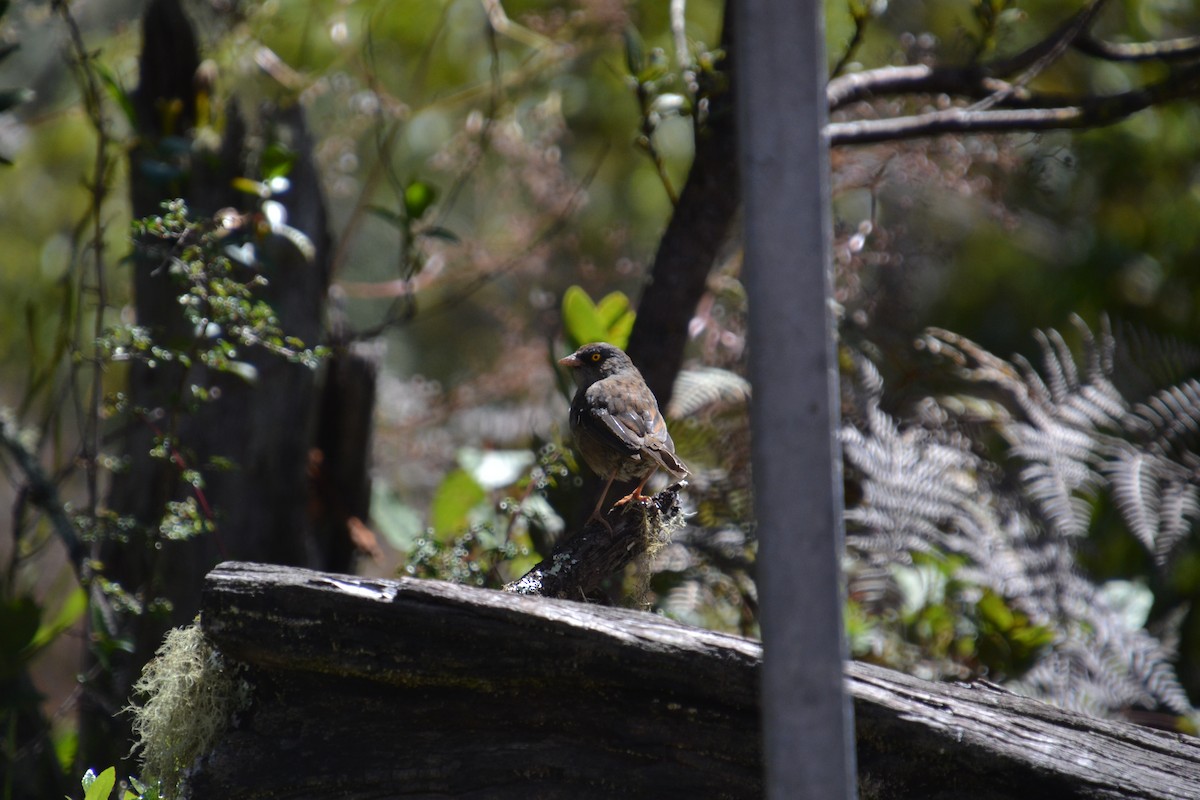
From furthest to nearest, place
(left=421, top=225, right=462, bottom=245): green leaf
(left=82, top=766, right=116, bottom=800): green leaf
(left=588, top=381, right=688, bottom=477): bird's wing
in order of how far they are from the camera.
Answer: (left=421, top=225, right=462, bottom=245): green leaf → (left=588, top=381, right=688, bottom=477): bird's wing → (left=82, top=766, right=116, bottom=800): green leaf

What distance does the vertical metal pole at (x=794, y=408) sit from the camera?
55.1 inches

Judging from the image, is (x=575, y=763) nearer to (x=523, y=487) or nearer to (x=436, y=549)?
(x=436, y=549)

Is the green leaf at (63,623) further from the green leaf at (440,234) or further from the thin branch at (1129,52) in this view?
the thin branch at (1129,52)

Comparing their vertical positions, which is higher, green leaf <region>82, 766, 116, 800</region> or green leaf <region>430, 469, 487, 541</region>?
green leaf <region>430, 469, 487, 541</region>

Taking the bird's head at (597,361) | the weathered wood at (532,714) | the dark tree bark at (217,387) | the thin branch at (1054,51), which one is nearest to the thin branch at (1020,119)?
the thin branch at (1054,51)

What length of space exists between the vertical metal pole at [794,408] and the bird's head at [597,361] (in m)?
2.04

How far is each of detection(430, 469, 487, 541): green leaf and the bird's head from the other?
131cm

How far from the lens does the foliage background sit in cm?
435

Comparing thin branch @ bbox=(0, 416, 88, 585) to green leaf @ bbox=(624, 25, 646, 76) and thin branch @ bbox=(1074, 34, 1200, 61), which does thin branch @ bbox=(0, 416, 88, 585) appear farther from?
thin branch @ bbox=(1074, 34, 1200, 61)

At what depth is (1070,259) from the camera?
23.8ft

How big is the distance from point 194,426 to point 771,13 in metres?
3.38

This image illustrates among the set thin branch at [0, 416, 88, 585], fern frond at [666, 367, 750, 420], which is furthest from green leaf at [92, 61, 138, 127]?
fern frond at [666, 367, 750, 420]

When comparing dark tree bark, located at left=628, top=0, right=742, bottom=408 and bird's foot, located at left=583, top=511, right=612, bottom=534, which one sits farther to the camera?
dark tree bark, located at left=628, top=0, right=742, bottom=408

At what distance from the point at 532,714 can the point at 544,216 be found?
4.14 meters
